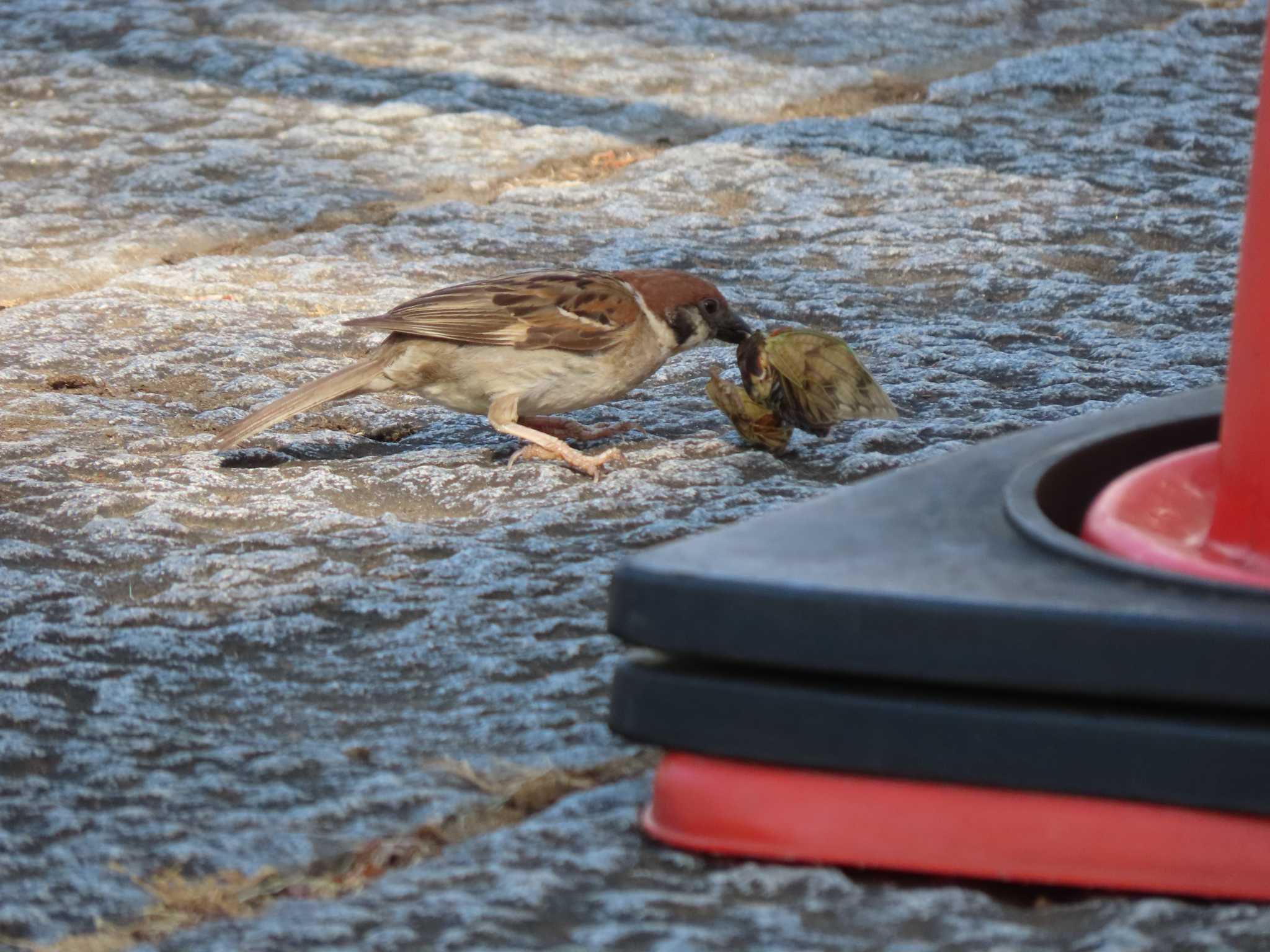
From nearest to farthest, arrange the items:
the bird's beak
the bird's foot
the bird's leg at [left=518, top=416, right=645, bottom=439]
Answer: the bird's foot, the bird's leg at [left=518, top=416, right=645, bottom=439], the bird's beak

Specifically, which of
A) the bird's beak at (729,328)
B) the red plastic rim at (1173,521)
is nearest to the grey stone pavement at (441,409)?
the bird's beak at (729,328)

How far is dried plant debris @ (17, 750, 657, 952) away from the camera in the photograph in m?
1.72

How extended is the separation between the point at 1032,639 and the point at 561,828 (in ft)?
1.93

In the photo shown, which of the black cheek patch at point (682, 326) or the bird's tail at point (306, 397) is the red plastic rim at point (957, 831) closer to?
the bird's tail at point (306, 397)

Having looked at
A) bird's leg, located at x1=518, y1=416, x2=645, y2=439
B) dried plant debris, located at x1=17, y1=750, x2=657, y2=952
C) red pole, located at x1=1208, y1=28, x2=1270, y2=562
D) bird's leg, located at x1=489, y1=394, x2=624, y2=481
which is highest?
red pole, located at x1=1208, y1=28, x2=1270, y2=562

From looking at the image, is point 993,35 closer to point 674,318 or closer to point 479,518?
point 674,318

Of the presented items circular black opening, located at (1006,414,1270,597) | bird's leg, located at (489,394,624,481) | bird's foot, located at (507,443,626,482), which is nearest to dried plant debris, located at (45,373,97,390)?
bird's leg, located at (489,394,624,481)

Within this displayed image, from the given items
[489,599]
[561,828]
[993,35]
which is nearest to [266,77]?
[993,35]

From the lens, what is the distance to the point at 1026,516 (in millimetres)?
1865

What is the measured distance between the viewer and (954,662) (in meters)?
1.63

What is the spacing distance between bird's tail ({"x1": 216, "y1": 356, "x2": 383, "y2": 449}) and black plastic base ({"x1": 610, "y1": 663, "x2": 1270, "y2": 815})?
79.9 inches

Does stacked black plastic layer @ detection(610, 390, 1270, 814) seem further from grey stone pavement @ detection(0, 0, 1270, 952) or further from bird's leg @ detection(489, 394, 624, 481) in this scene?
bird's leg @ detection(489, 394, 624, 481)

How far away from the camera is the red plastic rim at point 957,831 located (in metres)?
1.61

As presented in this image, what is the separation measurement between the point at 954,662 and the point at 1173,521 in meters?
0.47
